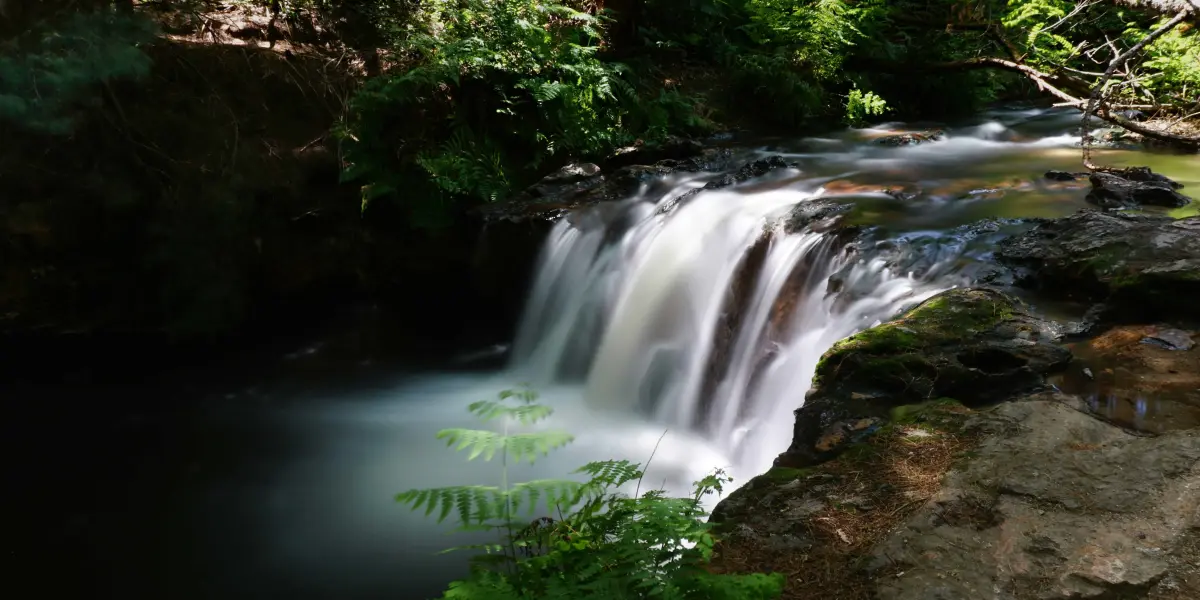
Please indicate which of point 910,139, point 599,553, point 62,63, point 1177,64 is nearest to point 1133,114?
point 1177,64

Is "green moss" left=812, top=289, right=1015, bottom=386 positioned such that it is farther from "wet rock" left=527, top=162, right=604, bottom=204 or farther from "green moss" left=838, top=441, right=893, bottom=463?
"wet rock" left=527, top=162, right=604, bottom=204

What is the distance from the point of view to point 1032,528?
2400mm

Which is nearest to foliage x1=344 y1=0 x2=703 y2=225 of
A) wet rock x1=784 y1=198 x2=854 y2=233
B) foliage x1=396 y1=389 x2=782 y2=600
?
wet rock x1=784 y1=198 x2=854 y2=233

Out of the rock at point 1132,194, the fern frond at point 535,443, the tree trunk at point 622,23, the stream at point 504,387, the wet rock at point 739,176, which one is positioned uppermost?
the tree trunk at point 622,23

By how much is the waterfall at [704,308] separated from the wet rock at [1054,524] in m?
2.02

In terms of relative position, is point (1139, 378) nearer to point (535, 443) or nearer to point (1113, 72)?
point (535, 443)

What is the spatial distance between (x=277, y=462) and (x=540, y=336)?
2.59 m

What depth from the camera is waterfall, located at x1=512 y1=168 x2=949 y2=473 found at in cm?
513

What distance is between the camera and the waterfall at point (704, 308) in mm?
5133

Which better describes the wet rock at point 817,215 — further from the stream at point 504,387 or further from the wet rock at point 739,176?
the wet rock at point 739,176

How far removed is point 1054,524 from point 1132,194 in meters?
4.90

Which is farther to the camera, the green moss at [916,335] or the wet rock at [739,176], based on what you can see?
the wet rock at [739,176]

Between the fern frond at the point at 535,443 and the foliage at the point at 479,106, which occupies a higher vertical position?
the foliage at the point at 479,106

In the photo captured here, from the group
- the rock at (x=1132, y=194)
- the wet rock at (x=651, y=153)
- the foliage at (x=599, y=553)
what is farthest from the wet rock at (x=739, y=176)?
the foliage at (x=599, y=553)
